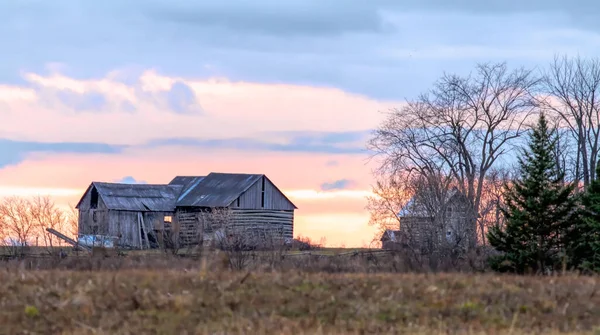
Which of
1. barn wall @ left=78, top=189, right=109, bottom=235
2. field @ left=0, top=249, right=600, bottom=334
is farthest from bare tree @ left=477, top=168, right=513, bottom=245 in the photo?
field @ left=0, top=249, right=600, bottom=334

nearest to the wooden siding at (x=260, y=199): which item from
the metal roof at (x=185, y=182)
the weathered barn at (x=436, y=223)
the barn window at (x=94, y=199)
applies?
the metal roof at (x=185, y=182)

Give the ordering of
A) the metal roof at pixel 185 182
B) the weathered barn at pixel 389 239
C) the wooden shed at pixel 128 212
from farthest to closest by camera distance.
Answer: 1. the metal roof at pixel 185 182
2. the wooden shed at pixel 128 212
3. the weathered barn at pixel 389 239

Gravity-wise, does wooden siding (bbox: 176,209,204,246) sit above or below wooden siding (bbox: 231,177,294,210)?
below

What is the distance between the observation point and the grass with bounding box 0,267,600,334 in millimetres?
13547

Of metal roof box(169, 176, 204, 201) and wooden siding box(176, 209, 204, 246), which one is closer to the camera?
wooden siding box(176, 209, 204, 246)

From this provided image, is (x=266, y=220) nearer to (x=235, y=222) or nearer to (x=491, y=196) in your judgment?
(x=235, y=222)

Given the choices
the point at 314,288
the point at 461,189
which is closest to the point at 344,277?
the point at 314,288

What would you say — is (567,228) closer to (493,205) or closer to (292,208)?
(493,205)

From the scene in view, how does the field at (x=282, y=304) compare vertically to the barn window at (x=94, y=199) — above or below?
below

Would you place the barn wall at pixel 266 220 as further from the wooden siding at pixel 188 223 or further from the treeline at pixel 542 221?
the treeline at pixel 542 221

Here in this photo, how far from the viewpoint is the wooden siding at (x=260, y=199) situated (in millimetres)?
66125

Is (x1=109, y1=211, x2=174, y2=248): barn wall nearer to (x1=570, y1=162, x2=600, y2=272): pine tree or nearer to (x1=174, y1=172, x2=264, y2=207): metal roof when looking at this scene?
(x1=174, y1=172, x2=264, y2=207): metal roof

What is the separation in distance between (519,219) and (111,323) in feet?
83.5

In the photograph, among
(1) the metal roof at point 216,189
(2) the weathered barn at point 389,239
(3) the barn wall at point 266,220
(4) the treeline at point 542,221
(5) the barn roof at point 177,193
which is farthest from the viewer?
(1) the metal roof at point 216,189
